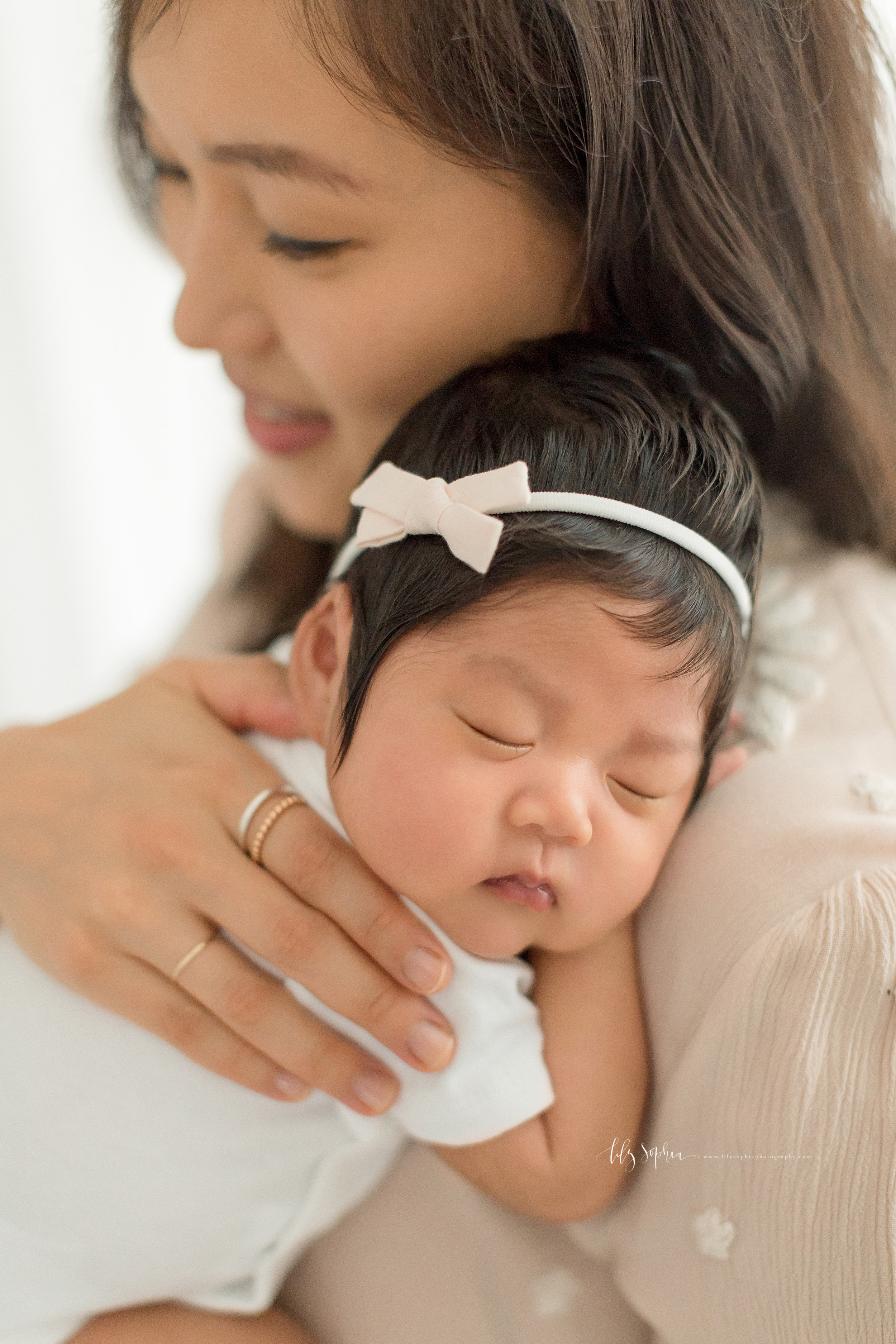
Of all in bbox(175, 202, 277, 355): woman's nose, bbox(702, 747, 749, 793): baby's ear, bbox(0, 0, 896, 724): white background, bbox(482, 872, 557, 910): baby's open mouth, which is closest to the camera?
bbox(482, 872, 557, 910): baby's open mouth

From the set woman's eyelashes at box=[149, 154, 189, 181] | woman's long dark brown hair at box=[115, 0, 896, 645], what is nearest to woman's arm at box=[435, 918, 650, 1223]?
woman's long dark brown hair at box=[115, 0, 896, 645]

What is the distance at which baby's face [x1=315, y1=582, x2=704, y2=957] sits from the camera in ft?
2.66

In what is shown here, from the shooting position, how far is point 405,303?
100 cm

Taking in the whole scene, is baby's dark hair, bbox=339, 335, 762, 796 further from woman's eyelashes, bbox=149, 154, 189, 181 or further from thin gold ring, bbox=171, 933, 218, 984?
woman's eyelashes, bbox=149, 154, 189, 181

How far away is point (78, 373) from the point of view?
8.44 ft

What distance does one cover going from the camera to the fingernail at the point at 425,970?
2.80 ft

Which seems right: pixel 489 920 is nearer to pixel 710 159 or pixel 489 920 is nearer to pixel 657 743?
pixel 657 743

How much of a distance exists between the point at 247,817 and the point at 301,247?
58cm

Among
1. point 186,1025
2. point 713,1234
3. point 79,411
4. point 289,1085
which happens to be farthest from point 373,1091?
point 79,411

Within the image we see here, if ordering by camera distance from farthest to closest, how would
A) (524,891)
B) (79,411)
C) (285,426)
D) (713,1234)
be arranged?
(79,411) < (285,426) < (524,891) < (713,1234)

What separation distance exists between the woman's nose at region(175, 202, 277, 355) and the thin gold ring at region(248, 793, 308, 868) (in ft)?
1.75

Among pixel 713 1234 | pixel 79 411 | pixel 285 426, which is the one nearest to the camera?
pixel 713 1234

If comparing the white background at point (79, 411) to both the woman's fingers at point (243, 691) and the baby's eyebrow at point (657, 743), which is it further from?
the baby's eyebrow at point (657, 743)

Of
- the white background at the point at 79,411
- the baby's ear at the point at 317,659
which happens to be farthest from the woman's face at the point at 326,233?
the white background at the point at 79,411
